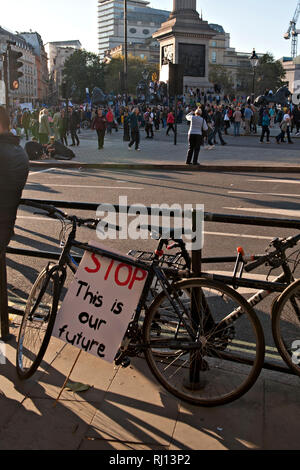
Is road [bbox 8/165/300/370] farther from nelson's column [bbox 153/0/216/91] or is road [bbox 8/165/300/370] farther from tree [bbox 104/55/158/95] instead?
tree [bbox 104/55/158/95]

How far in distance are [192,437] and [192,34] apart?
5541cm

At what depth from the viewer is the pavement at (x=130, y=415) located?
3.04m

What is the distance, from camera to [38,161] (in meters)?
19.9

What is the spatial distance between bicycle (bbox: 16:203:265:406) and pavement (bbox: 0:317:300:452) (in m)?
0.12

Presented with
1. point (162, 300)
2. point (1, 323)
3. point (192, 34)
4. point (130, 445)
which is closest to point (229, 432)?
point (130, 445)

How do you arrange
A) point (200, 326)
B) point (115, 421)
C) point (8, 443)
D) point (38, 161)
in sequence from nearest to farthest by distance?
point (8, 443) < point (115, 421) < point (200, 326) < point (38, 161)

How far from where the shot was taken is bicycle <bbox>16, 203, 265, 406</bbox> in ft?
11.0

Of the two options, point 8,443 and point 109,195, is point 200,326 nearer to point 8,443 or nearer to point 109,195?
point 8,443

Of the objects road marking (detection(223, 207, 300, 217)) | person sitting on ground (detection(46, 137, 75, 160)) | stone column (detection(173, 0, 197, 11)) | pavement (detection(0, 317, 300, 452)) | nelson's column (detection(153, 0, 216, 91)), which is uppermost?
stone column (detection(173, 0, 197, 11))

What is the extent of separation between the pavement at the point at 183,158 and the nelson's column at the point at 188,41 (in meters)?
30.9

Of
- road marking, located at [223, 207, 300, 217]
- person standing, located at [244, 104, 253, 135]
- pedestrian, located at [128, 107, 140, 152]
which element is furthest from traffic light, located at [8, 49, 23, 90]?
person standing, located at [244, 104, 253, 135]

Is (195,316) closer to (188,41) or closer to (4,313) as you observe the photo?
(4,313)

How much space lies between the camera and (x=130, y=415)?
332 cm

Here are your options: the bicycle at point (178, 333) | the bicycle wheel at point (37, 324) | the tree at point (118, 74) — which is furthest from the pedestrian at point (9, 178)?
the tree at point (118, 74)
